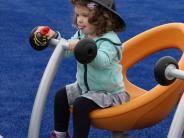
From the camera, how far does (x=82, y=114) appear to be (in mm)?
1734

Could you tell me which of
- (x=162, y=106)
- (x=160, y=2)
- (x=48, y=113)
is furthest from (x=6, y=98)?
(x=160, y=2)

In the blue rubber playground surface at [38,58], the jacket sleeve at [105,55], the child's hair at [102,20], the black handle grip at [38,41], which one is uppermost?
the child's hair at [102,20]

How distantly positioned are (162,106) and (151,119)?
7 cm

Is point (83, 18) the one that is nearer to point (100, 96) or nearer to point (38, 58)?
point (100, 96)

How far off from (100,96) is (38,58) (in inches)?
60.8

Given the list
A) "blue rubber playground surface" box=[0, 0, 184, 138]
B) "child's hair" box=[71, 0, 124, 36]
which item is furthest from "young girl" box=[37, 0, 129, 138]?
"blue rubber playground surface" box=[0, 0, 184, 138]

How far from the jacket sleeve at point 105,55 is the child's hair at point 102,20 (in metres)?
0.07

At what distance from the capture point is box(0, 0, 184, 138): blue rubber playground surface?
235 cm

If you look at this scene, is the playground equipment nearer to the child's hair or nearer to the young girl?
the young girl

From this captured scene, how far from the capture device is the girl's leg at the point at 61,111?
191 centimetres

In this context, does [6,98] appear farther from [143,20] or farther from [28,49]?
[143,20]

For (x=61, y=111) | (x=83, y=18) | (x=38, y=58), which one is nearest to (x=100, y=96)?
(x=61, y=111)

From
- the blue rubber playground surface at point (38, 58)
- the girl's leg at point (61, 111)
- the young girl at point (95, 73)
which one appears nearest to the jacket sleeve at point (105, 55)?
the young girl at point (95, 73)

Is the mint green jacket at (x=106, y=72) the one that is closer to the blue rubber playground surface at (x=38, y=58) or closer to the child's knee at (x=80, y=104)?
the child's knee at (x=80, y=104)
